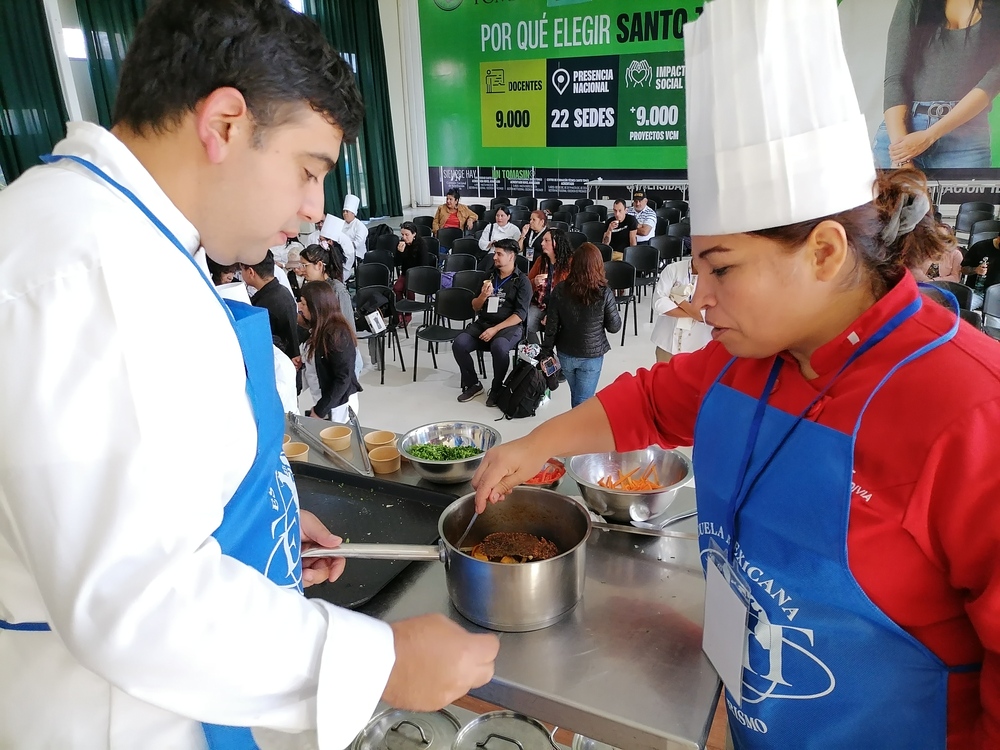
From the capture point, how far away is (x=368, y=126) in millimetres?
9281

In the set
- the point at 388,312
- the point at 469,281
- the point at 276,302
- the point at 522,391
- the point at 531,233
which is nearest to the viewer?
the point at 276,302

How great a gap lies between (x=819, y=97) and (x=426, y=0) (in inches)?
393

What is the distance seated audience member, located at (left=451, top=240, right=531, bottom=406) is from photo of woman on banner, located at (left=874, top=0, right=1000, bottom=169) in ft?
16.9

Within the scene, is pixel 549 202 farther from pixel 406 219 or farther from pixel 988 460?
pixel 988 460

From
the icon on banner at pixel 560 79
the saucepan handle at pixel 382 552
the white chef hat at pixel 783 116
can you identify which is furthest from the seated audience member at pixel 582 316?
the icon on banner at pixel 560 79

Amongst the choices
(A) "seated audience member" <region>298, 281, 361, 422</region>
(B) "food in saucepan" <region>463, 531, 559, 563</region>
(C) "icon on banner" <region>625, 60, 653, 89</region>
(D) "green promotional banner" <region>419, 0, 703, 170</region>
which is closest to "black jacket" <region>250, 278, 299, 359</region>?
(A) "seated audience member" <region>298, 281, 361, 422</region>

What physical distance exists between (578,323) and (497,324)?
3.43 feet

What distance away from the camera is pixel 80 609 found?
1.77 ft

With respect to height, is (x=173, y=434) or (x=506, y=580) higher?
(x=173, y=434)

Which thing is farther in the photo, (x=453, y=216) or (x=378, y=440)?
(x=453, y=216)

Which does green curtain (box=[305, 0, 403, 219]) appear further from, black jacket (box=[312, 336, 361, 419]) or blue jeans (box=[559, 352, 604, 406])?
blue jeans (box=[559, 352, 604, 406])

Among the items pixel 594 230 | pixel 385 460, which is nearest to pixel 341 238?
pixel 594 230

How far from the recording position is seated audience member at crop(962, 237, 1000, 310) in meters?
4.27

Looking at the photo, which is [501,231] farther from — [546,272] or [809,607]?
[809,607]
